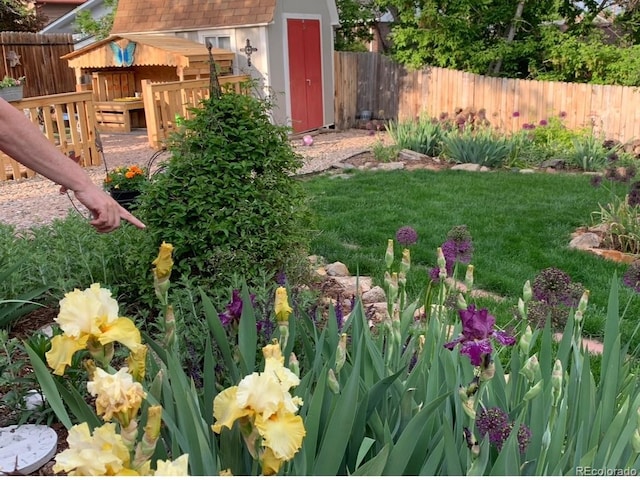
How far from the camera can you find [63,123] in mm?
9297

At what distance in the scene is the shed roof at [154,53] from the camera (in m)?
11.5

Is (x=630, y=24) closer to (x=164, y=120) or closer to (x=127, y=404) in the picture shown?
(x=164, y=120)

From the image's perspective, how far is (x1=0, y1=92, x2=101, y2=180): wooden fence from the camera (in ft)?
28.9

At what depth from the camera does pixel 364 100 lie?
46.4 feet

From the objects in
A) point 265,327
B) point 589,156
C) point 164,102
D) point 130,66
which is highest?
point 130,66

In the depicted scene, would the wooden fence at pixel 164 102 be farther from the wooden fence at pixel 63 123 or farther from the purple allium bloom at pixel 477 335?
the purple allium bloom at pixel 477 335

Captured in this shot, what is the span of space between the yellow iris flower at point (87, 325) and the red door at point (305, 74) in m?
11.7

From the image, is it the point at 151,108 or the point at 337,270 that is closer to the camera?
the point at 337,270

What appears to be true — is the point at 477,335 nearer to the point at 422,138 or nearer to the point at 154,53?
the point at 422,138

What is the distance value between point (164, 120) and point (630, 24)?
32.5ft

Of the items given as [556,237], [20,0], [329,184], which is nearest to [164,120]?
[329,184]

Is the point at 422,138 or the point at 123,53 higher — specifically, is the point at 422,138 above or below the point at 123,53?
below

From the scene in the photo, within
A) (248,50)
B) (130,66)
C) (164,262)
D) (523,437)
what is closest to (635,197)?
(523,437)

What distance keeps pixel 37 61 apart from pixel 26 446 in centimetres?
1500
